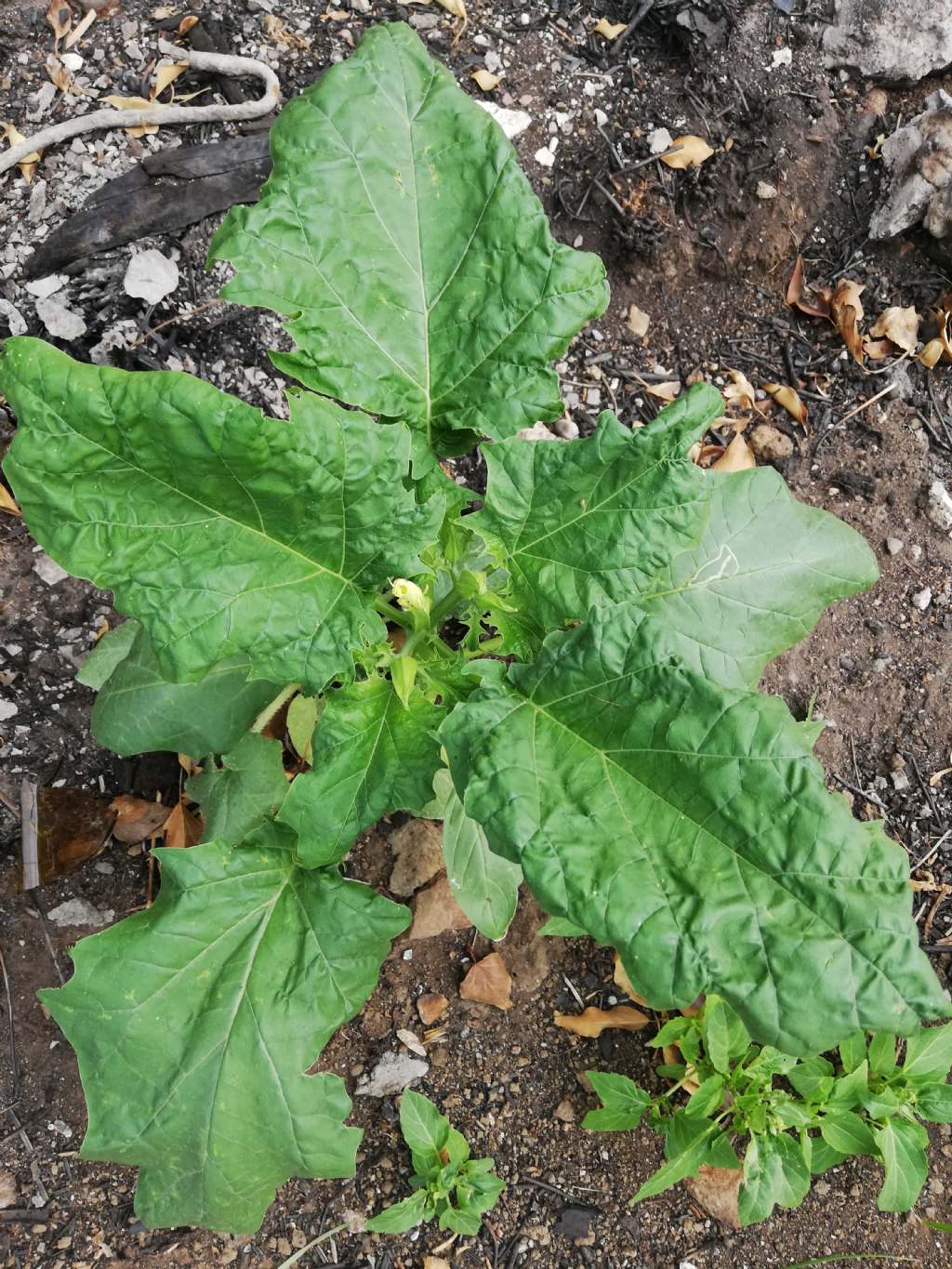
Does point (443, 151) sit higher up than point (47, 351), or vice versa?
point (443, 151)

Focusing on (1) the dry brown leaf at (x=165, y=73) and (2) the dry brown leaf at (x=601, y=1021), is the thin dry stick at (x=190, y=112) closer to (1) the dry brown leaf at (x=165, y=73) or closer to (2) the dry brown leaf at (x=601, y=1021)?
(1) the dry brown leaf at (x=165, y=73)

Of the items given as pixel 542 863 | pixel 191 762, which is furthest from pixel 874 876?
pixel 191 762

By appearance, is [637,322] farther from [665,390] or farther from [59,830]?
[59,830]

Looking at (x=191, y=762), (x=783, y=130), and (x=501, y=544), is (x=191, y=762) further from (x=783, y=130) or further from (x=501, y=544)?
(x=783, y=130)

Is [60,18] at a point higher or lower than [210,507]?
higher

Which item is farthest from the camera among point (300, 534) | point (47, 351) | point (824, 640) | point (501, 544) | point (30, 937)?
point (824, 640)

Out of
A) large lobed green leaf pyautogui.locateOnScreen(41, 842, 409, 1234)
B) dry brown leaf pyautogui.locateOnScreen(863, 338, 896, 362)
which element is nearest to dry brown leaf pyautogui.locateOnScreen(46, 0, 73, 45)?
large lobed green leaf pyautogui.locateOnScreen(41, 842, 409, 1234)

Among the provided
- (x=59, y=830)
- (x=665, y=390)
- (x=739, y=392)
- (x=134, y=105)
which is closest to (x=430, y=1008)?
(x=59, y=830)
